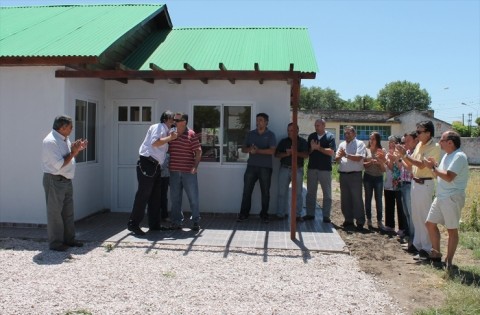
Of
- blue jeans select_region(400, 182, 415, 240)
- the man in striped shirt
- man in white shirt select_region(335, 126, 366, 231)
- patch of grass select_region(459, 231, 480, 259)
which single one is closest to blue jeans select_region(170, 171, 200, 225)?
the man in striped shirt

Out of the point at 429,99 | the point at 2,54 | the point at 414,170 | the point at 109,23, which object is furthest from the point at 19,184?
the point at 429,99

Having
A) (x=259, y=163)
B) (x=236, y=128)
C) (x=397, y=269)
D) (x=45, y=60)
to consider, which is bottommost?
(x=397, y=269)

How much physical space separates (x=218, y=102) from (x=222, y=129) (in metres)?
0.55

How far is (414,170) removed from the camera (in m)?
6.38

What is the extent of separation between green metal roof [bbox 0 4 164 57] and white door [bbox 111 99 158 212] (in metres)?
1.57

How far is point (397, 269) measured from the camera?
5926 millimetres

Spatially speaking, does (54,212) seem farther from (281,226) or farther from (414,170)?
(414,170)

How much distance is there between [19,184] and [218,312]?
5.11 m

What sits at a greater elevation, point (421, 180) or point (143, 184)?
point (421, 180)

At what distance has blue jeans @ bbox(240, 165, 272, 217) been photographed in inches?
341

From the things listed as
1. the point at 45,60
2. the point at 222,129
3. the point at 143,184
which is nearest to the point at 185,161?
the point at 143,184

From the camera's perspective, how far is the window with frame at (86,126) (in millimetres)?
8312

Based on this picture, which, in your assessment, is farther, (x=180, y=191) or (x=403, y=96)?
(x=403, y=96)

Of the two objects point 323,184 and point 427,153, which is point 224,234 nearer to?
point 323,184
